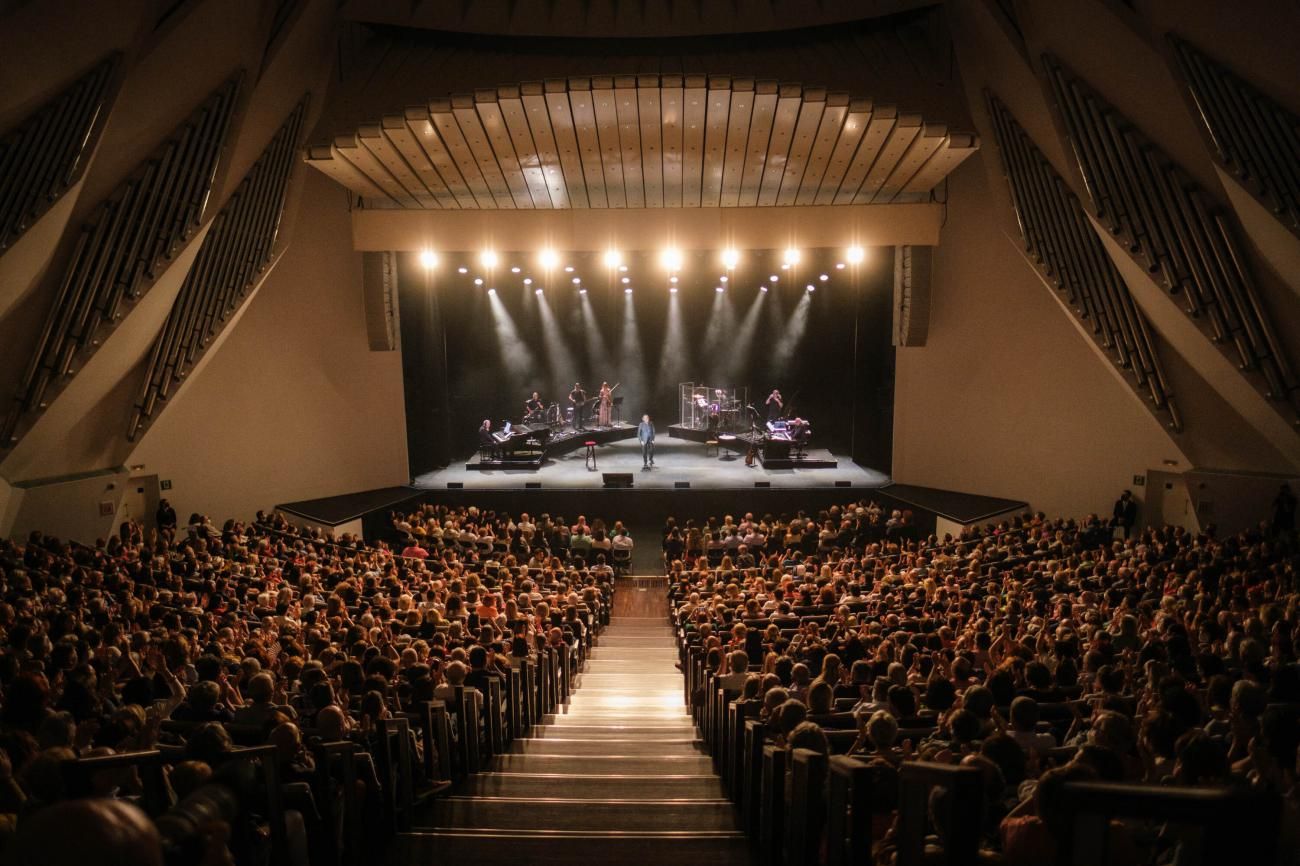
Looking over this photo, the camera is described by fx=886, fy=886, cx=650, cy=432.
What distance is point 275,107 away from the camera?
45.4 feet

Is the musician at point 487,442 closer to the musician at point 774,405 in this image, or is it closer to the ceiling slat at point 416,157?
the ceiling slat at point 416,157

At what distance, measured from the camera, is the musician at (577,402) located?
21.9 meters

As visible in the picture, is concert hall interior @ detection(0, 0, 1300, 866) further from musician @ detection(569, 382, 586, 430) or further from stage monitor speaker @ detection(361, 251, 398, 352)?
musician @ detection(569, 382, 586, 430)

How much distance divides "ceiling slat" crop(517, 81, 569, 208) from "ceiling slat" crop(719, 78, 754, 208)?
3033mm

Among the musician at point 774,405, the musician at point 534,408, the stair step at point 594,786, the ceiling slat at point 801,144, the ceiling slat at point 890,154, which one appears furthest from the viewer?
the musician at point 534,408

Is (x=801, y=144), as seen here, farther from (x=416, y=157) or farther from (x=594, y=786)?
(x=594, y=786)

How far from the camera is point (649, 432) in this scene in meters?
19.6

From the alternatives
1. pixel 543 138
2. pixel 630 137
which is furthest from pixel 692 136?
pixel 543 138

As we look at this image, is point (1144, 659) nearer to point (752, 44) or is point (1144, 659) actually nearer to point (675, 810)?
point (675, 810)

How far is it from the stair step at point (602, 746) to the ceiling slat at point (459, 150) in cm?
1079

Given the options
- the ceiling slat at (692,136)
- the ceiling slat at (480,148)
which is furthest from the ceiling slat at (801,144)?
the ceiling slat at (480,148)

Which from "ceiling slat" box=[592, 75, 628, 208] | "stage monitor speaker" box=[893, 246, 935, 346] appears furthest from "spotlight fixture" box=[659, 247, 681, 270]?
"stage monitor speaker" box=[893, 246, 935, 346]

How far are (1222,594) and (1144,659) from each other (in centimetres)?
283

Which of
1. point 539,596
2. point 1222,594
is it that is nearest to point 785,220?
point 539,596
